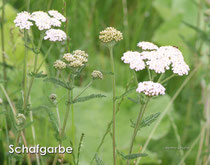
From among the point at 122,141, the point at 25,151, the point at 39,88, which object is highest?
the point at 39,88

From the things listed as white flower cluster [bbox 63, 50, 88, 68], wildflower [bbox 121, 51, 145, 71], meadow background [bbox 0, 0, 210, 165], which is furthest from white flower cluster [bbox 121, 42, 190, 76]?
meadow background [bbox 0, 0, 210, 165]

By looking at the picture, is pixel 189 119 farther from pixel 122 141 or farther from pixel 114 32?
pixel 114 32

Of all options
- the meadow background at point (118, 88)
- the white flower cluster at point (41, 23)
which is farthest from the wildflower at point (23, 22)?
the meadow background at point (118, 88)

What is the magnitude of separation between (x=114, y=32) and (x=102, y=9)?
1.86 metres

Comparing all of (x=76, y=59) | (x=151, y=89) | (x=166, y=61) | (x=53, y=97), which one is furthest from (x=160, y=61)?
(x=53, y=97)

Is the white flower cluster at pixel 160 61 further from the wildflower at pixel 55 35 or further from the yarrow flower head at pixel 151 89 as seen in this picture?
the wildflower at pixel 55 35

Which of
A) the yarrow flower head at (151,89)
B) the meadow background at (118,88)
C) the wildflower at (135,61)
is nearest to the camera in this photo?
the yarrow flower head at (151,89)

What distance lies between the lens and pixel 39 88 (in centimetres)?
213

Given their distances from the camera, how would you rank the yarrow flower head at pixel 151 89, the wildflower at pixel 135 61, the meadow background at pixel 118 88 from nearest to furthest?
the yarrow flower head at pixel 151 89, the wildflower at pixel 135 61, the meadow background at pixel 118 88

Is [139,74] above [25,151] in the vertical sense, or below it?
above

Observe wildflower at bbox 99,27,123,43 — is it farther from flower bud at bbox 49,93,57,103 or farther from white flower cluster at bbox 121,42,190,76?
flower bud at bbox 49,93,57,103

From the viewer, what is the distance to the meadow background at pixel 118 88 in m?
1.89

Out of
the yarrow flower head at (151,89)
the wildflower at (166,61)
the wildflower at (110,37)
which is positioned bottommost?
the yarrow flower head at (151,89)

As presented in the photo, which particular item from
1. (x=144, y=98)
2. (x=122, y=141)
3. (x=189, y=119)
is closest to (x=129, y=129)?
(x=122, y=141)
